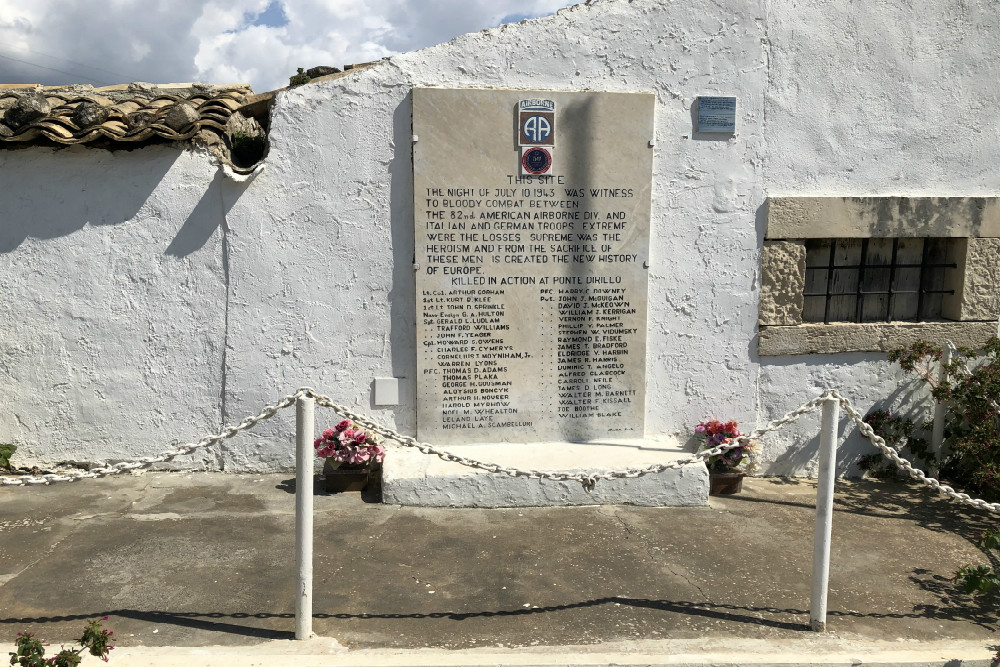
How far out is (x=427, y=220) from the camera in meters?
5.44

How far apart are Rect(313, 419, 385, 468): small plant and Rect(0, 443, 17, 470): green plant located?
217 cm

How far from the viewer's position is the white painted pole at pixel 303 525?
3.43 meters

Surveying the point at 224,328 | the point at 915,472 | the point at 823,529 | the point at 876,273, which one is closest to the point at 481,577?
the point at 823,529

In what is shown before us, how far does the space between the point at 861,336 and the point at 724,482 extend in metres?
1.59

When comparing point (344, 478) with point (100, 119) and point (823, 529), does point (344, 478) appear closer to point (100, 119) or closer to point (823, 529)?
point (100, 119)

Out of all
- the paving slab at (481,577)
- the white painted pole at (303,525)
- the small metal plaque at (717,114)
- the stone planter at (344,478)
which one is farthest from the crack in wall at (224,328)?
the small metal plaque at (717,114)

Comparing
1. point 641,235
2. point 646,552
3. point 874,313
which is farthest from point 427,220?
point 874,313

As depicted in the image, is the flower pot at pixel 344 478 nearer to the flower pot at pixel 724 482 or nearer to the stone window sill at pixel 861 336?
the flower pot at pixel 724 482

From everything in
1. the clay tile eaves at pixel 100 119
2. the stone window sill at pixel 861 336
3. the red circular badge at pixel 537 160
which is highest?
the clay tile eaves at pixel 100 119

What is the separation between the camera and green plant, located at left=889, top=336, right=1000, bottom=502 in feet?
17.8

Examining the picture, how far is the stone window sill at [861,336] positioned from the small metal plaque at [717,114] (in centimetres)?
153

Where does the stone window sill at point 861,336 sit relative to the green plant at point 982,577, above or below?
above

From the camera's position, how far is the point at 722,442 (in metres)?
5.64

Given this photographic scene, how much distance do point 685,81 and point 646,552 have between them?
332 centimetres
